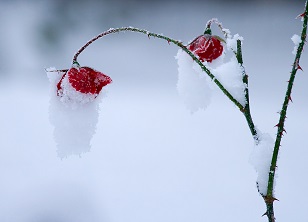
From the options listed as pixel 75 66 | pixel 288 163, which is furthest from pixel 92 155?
pixel 75 66

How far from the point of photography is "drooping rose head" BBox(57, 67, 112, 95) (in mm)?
761

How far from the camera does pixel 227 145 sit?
109 inches

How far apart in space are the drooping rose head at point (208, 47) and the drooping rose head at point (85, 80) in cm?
19

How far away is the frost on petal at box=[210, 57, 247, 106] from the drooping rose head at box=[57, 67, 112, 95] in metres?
0.18

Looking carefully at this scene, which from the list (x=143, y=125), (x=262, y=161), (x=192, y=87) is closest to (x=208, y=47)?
(x=192, y=87)

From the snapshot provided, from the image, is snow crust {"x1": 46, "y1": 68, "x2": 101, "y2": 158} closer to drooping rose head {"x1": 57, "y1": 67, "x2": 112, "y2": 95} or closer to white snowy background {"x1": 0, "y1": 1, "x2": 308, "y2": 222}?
drooping rose head {"x1": 57, "y1": 67, "x2": 112, "y2": 95}

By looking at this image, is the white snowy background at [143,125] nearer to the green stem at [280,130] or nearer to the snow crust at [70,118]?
the snow crust at [70,118]

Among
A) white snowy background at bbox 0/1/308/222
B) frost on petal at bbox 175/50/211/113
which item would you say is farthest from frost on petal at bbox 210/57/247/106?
white snowy background at bbox 0/1/308/222

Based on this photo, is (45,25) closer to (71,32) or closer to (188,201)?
(71,32)

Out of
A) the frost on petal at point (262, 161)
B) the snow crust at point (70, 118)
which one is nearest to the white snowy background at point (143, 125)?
the snow crust at point (70, 118)

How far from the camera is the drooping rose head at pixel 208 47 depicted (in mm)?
869

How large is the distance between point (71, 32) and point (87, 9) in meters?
0.56

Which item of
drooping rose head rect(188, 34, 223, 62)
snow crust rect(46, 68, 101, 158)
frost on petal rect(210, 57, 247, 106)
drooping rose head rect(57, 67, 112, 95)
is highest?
drooping rose head rect(188, 34, 223, 62)

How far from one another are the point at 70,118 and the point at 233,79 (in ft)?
0.86
